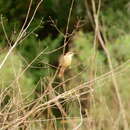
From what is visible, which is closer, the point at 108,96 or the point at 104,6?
the point at 108,96

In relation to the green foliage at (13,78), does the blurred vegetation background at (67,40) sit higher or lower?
higher

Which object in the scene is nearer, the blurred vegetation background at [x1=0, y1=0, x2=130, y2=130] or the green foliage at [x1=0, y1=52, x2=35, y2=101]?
the green foliage at [x1=0, y1=52, x2=35, y2=101]

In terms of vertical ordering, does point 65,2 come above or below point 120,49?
above

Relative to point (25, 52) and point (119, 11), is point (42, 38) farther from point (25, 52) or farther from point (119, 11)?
point (119, 11)

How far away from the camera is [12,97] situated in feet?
7.88

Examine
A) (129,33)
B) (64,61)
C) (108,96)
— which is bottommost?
(64,61)

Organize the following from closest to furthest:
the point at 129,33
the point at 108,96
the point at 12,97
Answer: the point at 12,97 → the point at 108,96 → the point at 129,33

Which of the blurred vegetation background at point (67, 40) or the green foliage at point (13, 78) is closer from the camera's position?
the green foliage at point (13, 78)

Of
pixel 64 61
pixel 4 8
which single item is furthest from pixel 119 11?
pixel 64 61

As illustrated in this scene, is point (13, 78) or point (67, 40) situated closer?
point (13, 78)

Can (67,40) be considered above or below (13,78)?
above

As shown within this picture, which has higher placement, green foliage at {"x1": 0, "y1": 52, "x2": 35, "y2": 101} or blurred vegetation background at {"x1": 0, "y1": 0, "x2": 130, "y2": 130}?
blurred vegetation background at {"x1": 0, "y1": 0, "x2": 130, "y2": 130}

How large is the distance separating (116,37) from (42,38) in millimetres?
1374

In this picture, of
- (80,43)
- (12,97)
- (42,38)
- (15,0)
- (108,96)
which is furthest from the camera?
(80,43)
